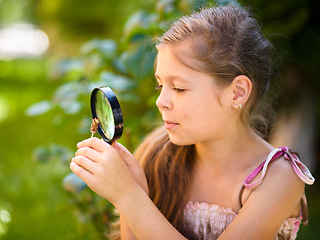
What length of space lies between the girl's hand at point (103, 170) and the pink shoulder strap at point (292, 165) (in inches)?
19.7

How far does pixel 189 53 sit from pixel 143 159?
0.64 meters

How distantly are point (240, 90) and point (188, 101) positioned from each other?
26cm

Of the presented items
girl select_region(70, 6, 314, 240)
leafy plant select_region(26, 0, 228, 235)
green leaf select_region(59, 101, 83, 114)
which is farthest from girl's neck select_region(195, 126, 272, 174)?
green leaf select_region(59, 101, 83, 114)

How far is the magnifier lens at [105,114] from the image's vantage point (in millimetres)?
1113

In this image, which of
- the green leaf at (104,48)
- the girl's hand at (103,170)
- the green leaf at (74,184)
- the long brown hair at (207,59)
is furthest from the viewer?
the green leaf at (104,48)

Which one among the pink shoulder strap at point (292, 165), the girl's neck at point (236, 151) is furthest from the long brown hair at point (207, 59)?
the pink shoulder strap at point (292, 165)

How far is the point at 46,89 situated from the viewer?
7.27m

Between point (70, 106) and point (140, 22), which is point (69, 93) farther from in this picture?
point (140, 22)

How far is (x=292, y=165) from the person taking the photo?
4.07 ft

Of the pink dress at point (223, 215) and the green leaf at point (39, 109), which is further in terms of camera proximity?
the green leaf at point (39, 109)

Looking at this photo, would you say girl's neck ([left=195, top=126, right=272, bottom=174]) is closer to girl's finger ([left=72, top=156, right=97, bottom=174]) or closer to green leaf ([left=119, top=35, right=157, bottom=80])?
girl's finger ([left=72, top=156, right=97, bottom=174])

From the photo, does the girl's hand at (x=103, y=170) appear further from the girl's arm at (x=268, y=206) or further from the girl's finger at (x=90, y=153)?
the girl's arm at (x=268, y=206)

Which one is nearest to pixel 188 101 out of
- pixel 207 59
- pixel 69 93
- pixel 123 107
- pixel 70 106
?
pixel 207 59

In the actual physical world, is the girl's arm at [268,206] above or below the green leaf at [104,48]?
below
